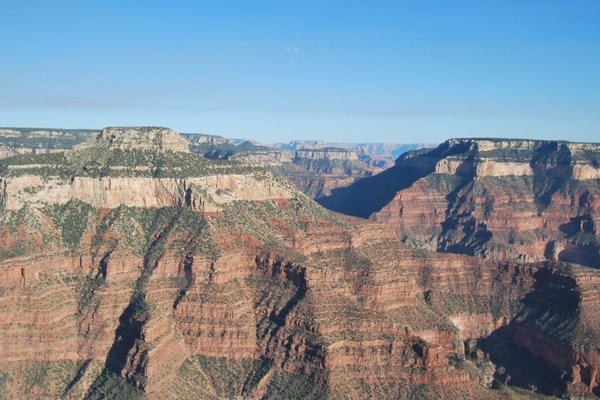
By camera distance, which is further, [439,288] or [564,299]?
[439,288]

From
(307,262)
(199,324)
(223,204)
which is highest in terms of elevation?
(223,204)

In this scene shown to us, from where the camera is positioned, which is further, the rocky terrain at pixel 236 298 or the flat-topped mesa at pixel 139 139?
the flat-topped mesa at pixel 139 139

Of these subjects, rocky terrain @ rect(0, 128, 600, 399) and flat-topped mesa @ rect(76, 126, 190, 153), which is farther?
flat-topped mesa @ rect(76, 126, 190, 153)

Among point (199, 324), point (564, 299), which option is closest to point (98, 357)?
point (199, 324)

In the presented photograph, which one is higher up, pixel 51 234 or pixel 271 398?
pixel 51 234

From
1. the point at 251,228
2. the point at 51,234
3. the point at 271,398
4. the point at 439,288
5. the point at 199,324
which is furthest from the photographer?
the point at 439,288

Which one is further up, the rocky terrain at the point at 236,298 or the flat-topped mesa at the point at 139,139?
the flat-topped mesa at the point at 139,139

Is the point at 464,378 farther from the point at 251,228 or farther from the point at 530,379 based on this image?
the point at 251,228
